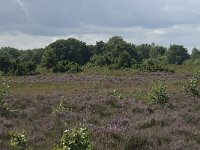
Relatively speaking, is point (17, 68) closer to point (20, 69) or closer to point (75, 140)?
point (20, 69)

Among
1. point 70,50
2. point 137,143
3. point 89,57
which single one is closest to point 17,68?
point 137,143

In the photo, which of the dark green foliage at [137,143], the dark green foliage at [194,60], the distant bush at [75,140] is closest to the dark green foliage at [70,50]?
the dark green foliage at [194,60]

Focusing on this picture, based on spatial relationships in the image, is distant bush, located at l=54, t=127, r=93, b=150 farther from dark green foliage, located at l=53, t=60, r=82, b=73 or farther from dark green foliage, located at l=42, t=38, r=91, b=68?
dark green foliage, located at l=42, t=38, r=91, b=68

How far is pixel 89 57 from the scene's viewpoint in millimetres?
126188

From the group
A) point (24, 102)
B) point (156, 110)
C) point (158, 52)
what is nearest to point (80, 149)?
point (156, 110)

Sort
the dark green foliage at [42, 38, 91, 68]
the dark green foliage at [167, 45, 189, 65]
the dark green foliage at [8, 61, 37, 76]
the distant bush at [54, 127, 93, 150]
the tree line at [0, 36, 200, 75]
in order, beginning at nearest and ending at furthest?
the distant bush at [54, 127, 93, 150]
the dark green foliage at [8, 61, 37, 76]
the tree line at [0, 36, 200, 75]
the dark green foliage at [42, 38, 91, 68]
the dark green foliage at [167, 45, 189, 65]

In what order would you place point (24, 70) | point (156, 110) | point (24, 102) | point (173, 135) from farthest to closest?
1. point (24, 70)
2. point (24, 102)
3. point (156, 110)
4. point (173, 135)

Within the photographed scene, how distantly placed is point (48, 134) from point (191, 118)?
6.05 metres

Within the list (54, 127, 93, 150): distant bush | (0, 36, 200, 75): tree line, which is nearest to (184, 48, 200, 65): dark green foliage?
(0, 36, 200, 75): tree line

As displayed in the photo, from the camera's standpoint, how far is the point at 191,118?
17188 millimetres

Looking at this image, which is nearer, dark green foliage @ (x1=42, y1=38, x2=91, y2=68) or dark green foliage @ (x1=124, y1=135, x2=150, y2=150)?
dark green foliage @ (x1=124, y1=135, x2=150, y2=150)

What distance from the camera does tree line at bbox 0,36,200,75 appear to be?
66.4 metres

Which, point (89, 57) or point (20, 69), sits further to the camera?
point (89, 57)

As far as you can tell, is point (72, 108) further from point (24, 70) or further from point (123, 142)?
point (24, 70)
